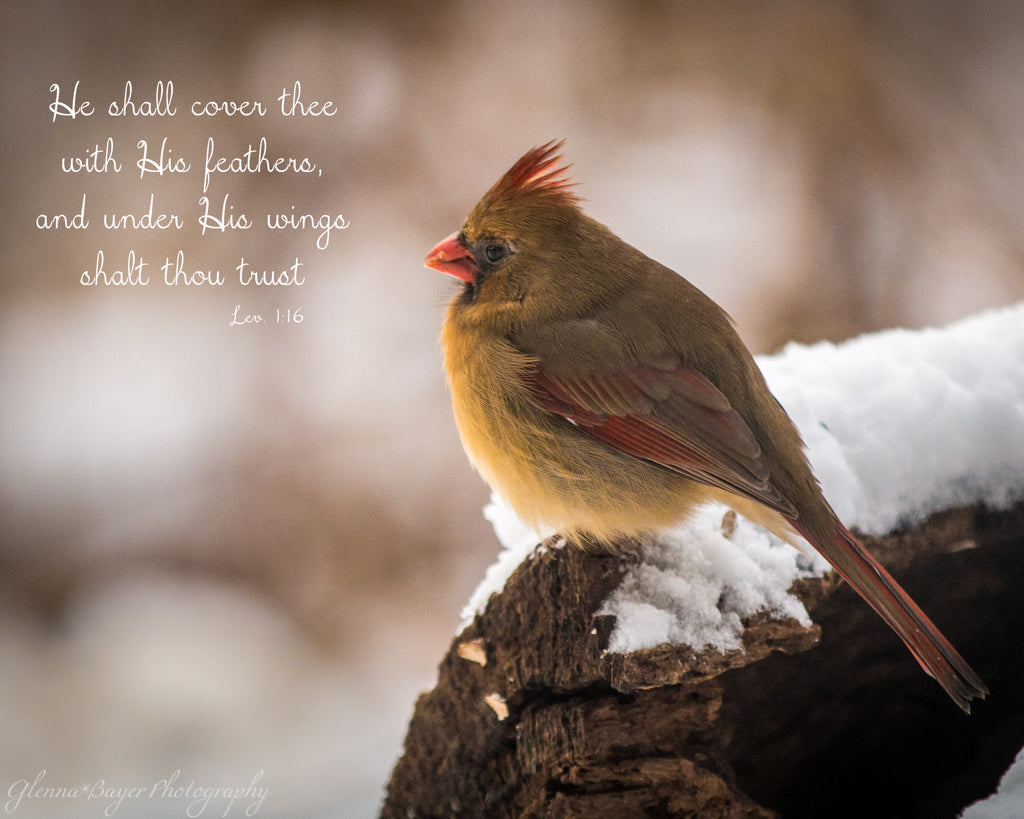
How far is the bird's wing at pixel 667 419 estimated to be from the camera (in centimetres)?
187

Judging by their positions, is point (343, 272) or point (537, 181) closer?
point (537, 181)

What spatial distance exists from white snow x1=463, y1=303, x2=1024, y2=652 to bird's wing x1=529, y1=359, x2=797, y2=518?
223mm

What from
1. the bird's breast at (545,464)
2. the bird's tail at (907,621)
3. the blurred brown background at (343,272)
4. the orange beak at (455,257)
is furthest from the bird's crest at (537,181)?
the blurred brown background at (343,272)

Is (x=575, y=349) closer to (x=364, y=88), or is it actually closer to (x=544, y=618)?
(x=544, y=618)

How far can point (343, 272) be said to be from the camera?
13.9 feet

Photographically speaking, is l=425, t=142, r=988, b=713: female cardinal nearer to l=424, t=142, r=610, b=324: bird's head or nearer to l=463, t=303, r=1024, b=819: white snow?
l=424, t=142, r=610, b=324: bird's head

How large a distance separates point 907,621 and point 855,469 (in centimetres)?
58

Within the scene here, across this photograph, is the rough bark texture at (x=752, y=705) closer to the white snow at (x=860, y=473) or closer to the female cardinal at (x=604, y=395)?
the white snow at (x=860, y=473)

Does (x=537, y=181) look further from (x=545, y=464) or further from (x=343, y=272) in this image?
(x=343, y=272)

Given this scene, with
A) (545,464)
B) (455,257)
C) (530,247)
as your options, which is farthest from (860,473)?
(455,257)

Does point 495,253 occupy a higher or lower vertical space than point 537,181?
lower

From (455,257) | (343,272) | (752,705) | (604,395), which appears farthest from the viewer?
(343,272)

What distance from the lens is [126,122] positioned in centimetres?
399

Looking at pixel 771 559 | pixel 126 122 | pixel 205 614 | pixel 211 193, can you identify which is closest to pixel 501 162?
pixel 211 193
